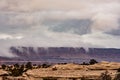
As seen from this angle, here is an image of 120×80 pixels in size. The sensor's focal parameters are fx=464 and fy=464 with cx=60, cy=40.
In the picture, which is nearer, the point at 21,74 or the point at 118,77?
the point at 118,77

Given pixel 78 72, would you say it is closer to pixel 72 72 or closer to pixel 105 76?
pixel 72 72

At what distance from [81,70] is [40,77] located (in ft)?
44.0

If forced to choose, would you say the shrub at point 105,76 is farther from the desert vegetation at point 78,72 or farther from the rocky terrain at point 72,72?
the rocky terrain at point 72,72

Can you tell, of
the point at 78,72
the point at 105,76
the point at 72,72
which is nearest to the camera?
the point at 105,76

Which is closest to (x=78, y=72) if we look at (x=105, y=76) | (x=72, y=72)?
(x=72, y=72)

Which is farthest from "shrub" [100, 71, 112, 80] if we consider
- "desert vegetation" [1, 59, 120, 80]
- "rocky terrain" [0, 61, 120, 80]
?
"rocky terrain" [0, 61, 120, 80]

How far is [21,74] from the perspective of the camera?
146 m

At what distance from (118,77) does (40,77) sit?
78.9 ft

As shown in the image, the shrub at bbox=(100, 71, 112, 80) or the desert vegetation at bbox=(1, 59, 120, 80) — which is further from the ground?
the desert vegetation at bbox=(1, 59, 120, 80)

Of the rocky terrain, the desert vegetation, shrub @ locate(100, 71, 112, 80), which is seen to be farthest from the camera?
the rocky terrain

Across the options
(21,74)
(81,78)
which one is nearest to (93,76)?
(81,78)

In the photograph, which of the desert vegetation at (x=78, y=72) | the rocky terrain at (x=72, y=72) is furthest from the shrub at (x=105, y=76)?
the rocky terrain at (x=72, y=72)

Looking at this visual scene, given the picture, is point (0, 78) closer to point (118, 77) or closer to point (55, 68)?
point (55, 68)

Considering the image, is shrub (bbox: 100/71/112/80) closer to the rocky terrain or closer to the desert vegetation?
the desert vegetation
